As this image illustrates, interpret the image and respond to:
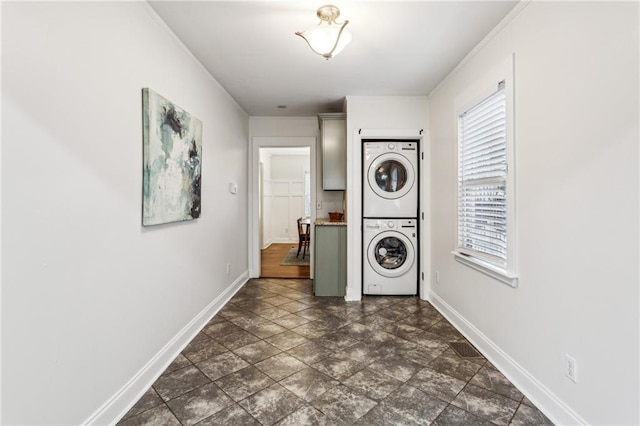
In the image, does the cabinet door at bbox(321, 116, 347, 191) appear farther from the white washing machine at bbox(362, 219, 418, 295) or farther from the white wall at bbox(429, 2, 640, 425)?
the white wall at bbox(429, 2, 640, 425)

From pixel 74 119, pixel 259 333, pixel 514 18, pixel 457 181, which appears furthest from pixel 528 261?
pixel 74 119

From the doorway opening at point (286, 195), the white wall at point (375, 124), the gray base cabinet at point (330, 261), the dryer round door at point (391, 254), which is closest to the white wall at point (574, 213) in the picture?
the white wall at point (375, 124)

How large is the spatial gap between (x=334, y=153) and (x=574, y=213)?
2.72m

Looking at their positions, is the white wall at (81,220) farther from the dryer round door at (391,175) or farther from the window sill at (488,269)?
the window sill at (488,269)

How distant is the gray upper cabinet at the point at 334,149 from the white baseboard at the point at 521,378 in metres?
2.07

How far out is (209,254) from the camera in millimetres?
2982

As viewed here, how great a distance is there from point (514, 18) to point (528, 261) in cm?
160

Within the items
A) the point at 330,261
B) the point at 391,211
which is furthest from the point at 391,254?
the point at 330,261

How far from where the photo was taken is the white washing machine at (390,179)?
11.8 feet

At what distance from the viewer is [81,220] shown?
1390mm

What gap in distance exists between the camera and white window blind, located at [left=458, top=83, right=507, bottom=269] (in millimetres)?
2117

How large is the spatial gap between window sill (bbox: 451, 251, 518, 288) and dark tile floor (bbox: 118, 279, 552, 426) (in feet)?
2.10

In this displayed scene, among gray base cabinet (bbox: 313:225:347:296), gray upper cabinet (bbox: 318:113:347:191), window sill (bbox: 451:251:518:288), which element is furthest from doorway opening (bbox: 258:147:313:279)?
window sill (bbox: 451:251:518:288)

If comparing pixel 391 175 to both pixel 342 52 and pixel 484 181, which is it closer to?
pixel 484 181
